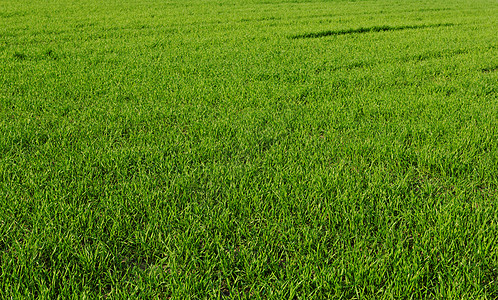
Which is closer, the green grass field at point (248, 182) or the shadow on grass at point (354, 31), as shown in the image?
the green grass field at point (248, 182)

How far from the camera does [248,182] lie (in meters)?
2.53

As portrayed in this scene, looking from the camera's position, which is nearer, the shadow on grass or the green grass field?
the green grass field

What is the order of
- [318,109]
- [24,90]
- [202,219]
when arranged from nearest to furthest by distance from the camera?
[202,219]
[318,109]
[24,90]

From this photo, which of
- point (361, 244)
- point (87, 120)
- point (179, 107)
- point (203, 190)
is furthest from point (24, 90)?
point (361, 244)

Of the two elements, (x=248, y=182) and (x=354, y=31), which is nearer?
(x=248, y=182)

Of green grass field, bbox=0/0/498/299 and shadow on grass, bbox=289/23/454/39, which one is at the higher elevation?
shadow on grass, bbox=289/23/454/39

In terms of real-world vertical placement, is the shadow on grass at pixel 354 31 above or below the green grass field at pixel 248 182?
above

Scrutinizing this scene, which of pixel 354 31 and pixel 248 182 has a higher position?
pixel 354 31

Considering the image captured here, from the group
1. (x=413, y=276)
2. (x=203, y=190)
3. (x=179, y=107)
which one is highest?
(x=179, y=107)

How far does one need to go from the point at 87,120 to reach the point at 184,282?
2.57 meters

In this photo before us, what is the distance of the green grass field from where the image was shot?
5.59 feet

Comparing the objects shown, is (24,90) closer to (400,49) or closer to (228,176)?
(228,176)

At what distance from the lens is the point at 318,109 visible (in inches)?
160

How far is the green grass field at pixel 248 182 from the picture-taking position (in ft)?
5.59
